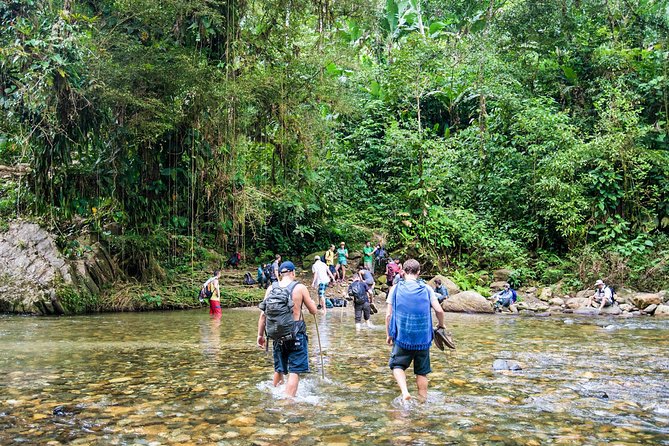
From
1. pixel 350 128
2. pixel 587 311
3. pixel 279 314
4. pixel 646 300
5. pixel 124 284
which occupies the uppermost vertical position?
pixel 350 128

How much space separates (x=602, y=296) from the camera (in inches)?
749

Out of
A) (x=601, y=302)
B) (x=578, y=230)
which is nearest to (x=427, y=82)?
(x=578, y=230)

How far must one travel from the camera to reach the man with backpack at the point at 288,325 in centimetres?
650

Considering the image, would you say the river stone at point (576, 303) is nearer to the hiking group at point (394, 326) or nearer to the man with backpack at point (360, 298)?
the man with backpack at point (360, 298)

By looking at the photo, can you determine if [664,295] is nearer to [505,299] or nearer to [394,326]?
[505,299]

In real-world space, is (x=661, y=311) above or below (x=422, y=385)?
below

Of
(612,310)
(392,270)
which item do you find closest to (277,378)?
(392,270)

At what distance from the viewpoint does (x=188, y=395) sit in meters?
6.66

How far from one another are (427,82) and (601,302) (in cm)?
1333

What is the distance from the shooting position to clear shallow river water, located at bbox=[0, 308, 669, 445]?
520cm

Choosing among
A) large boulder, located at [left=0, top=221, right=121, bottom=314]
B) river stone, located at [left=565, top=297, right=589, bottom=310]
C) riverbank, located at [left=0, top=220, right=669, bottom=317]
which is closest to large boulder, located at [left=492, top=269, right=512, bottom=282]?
riverbank, located at [left=0, top=220, right=669, bottom=317]

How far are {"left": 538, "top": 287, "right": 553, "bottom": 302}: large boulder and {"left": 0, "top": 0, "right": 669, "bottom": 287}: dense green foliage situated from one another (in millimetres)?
1337

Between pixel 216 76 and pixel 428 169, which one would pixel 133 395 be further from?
pixel 428 169

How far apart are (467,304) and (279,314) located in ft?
45.2
